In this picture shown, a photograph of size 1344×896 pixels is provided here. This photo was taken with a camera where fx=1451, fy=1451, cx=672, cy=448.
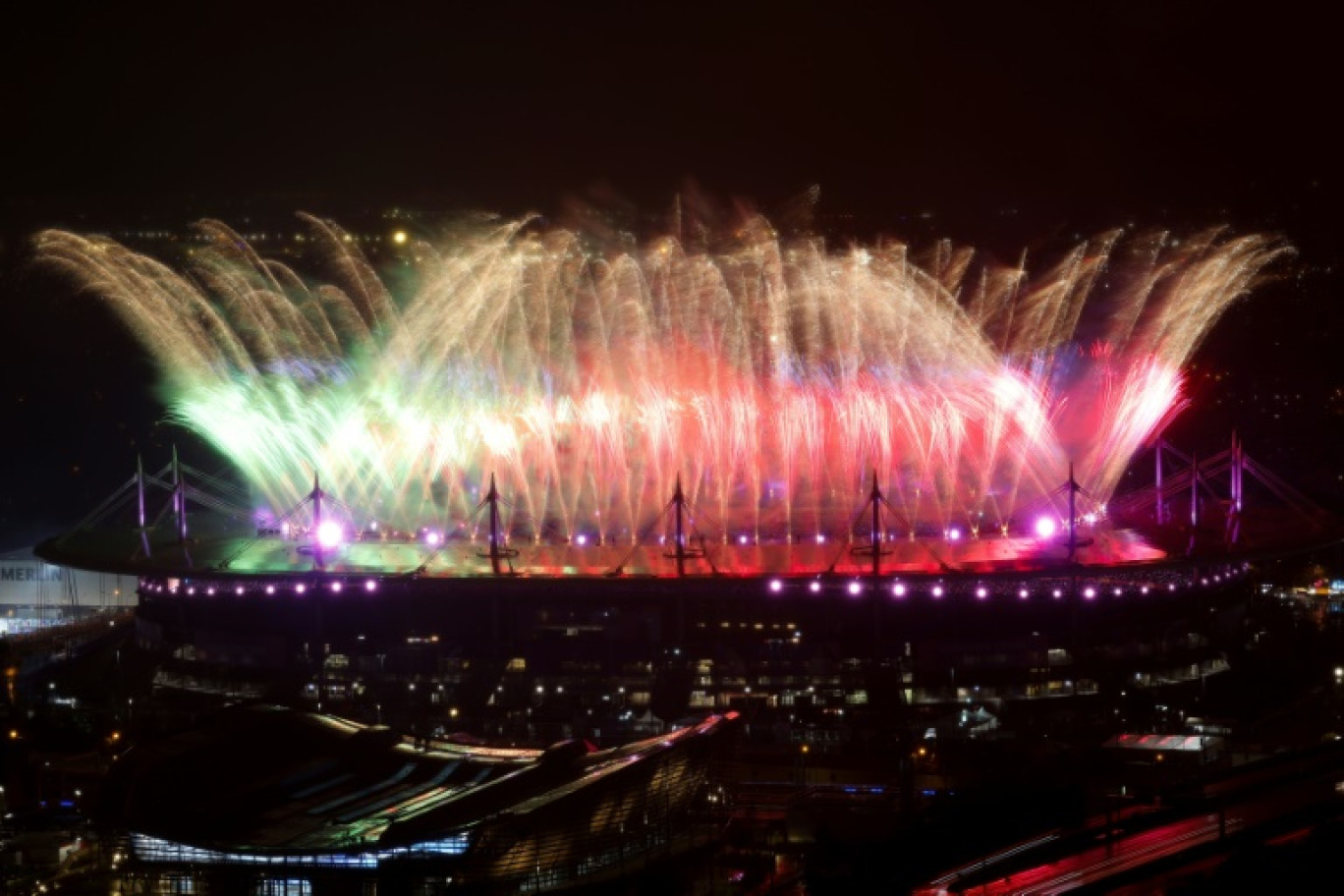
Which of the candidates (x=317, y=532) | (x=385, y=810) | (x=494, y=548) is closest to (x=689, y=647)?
(x=494, y=548)

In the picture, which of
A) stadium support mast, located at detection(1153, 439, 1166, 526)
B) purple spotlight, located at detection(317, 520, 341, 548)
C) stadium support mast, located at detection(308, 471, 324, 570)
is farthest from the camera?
stadium support mast, located at detection(1153, 439, 1166, 526)

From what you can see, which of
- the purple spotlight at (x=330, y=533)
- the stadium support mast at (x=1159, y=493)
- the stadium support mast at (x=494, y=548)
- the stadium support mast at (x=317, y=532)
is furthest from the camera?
the stadium support mast at (x=1159, y=493)

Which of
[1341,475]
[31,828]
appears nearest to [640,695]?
[31,828]

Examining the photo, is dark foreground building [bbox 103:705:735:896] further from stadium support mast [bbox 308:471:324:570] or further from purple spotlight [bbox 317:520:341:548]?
purple spotlight [bbox 317:520:341:548]

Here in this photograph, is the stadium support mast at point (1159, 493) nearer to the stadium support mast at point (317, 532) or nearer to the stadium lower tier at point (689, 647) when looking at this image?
the stadium lower tier at point (689, 647)

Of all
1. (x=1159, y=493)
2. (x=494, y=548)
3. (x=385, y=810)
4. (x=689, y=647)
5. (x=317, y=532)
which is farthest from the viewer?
(x=1159, y=493)

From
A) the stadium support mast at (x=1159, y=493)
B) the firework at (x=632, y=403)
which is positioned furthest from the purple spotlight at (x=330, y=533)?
the stadium support mast at (x=1159, y=493)

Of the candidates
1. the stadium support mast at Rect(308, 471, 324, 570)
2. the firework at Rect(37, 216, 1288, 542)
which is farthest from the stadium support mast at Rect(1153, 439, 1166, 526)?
the stadium support mast at Rect(308, 471, 324, 570)

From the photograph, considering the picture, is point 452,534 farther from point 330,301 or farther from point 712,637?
point 330,301

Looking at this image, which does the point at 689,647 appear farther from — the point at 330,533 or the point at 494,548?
the point at 330,533

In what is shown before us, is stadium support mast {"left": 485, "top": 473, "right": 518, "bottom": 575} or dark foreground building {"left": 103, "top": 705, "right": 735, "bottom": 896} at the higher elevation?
stadium support mast {"left": 485, "top": 473, "right": 518, "bottom": 575}

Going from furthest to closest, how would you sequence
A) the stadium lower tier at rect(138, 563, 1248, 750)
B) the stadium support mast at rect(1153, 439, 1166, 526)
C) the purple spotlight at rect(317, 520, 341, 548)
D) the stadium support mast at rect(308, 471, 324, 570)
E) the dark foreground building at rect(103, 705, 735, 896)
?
the stadium support mast at rect(1153, 439, 1166, 526) → the purple spotlight at rect(317, 520, 341, 548) → the stadium support mast at rect(308, 471, 324, 570) → the stadium lower tier at rect(138, 563, 1248, 750) → the dark foreground building at rect(103, 705, 735, 896)
